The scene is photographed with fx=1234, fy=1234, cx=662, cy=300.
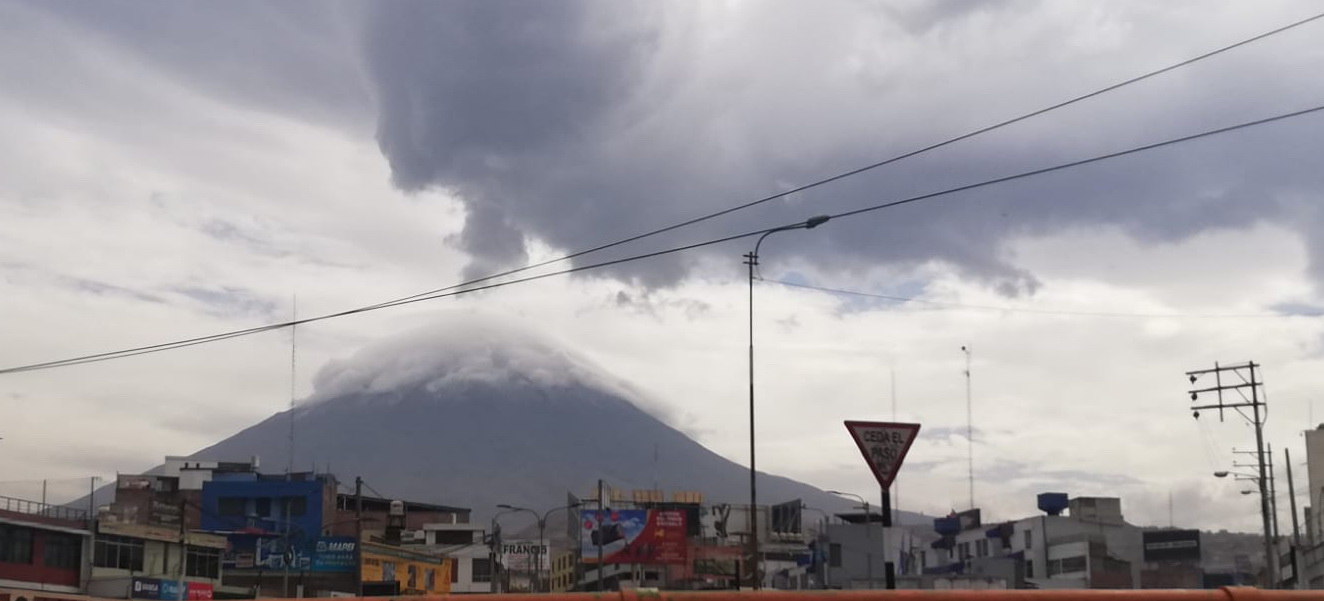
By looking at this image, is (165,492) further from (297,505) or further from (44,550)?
(44,550)

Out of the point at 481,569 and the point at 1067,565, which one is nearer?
the point at 1067,565

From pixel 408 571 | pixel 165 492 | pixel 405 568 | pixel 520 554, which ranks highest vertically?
pixel 165 492

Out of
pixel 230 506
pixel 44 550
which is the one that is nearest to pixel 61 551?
pixel 44 550

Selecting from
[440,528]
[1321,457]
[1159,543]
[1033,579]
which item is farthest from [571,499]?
[1321,457]

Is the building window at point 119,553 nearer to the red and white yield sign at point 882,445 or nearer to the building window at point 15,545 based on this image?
the building window at point 15,545

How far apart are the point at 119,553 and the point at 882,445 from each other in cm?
7210

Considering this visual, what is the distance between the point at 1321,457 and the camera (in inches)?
3866

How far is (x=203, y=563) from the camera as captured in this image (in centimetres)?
8969

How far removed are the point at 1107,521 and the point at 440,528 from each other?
75692mm

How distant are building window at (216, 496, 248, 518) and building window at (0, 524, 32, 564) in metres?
58.8

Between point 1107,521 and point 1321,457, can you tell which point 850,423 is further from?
→ point 1107,521

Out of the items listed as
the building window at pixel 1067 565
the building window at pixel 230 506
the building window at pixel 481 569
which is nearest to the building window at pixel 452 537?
the building window at pixel 481 569

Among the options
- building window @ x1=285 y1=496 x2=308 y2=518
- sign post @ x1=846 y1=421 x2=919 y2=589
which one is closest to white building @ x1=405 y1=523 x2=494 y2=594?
building window @ x1=285 y1=496 x2=308 y2=518

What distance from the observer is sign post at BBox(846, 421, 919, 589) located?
719 inches
